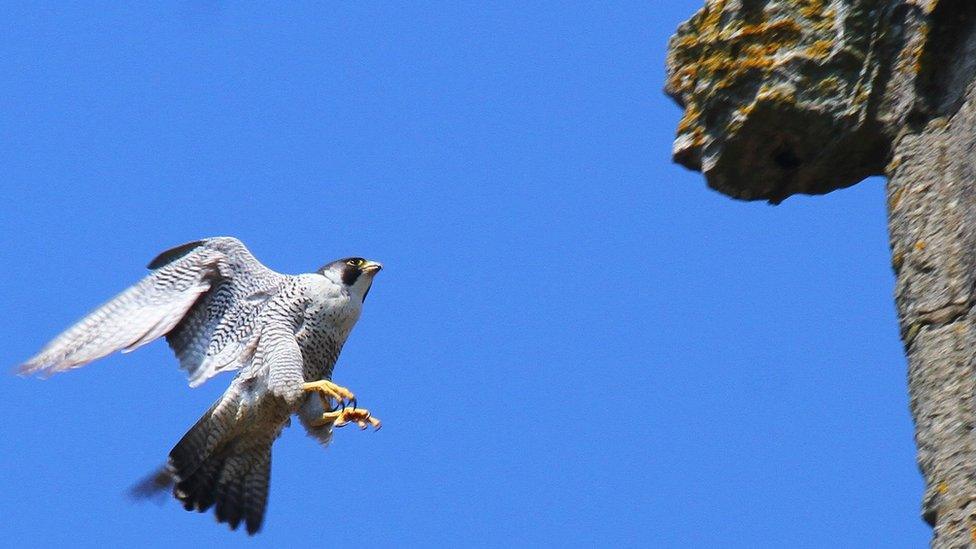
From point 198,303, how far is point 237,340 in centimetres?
28

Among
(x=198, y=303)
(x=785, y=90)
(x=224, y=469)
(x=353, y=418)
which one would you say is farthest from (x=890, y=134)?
(x=224, y=469)

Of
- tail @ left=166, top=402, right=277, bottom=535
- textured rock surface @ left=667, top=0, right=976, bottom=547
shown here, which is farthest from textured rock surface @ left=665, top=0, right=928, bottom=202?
tail @ left=166, top=402, right=277, bottom=535

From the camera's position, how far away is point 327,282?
720 cm

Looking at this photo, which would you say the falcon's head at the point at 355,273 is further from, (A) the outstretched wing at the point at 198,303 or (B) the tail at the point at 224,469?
(B) the tail at the point at 224,469

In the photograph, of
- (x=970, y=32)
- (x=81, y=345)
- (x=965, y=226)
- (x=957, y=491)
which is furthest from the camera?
(x=81, y=345)

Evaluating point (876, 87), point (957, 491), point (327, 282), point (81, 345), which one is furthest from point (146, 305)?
point (957, 491)

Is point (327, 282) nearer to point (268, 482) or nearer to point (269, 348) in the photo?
point (269, 348)

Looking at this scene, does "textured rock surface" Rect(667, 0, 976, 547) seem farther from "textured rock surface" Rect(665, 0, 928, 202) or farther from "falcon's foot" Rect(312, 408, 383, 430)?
"falcon's foot" Rect(312, 408, 383, 430)

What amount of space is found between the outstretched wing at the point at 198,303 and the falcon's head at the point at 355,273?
1.01 feet

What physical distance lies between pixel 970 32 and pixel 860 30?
312 mm

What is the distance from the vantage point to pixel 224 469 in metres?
7.22

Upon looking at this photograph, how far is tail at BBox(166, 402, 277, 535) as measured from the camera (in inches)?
279

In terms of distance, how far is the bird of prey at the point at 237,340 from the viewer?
6844 mm

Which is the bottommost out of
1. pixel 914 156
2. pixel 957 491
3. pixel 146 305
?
pixel 957 491
